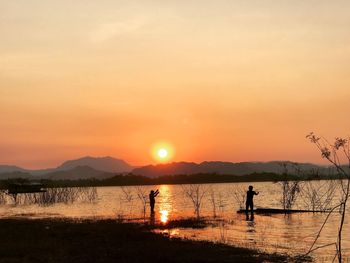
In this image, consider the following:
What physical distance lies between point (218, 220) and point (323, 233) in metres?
9.55

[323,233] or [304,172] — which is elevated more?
[304,172]

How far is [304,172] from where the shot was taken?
42594 mm

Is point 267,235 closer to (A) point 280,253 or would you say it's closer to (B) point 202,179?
(A) point 280,253

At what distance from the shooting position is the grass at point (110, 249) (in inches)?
754

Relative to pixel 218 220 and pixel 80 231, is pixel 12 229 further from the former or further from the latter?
pixel 218 220

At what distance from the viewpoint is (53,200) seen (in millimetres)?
68438

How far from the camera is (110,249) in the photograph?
70.6 feet

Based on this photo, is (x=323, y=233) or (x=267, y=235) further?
(x=323, y=233)

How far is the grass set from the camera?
1916cm

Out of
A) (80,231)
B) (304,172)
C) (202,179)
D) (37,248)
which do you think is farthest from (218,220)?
(202,179)

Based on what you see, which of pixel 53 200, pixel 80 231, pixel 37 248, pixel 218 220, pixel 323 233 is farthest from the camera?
pixel 53 200

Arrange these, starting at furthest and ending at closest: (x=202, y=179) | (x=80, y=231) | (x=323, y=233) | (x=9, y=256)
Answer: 1. (x=202, y=179)
2. (x=323, y=233)
3. (x=80, y=231)
4. (x=9, y=256)

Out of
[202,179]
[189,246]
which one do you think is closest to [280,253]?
[189,246]

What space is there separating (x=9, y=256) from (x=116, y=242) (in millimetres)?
6086
